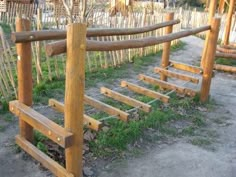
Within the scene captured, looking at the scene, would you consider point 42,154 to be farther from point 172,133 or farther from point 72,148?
point 172,133

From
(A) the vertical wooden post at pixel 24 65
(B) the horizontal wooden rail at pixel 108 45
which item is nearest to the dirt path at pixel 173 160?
(A) the vertical wooden post at pixel 24 65

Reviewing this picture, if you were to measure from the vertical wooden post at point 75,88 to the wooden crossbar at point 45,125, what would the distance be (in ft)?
0.25

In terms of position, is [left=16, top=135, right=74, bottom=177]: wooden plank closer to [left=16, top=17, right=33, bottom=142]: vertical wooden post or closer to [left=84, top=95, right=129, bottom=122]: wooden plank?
[left=16, top=17, right=33, bottom=142]: vertical wooden post

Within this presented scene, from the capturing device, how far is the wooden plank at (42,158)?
9.38 feet

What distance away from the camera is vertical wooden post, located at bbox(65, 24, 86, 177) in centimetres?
249

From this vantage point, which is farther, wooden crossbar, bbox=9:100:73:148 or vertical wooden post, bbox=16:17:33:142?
vertical wooden post, bbox=16:17:33:142

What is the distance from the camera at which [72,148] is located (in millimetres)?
2725

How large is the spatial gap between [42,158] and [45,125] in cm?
40

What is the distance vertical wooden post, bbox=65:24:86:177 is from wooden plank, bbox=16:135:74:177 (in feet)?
0.35

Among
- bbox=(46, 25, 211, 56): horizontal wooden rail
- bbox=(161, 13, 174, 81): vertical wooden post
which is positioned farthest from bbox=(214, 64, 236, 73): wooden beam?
bbox=(46, 25, 211, 56): horizontal wooden rail

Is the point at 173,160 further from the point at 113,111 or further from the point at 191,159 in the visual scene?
the point at 113,111

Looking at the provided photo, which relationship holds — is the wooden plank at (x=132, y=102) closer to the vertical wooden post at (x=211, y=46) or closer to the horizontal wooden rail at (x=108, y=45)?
the horizontal wooden rail at (x=108, y=45)

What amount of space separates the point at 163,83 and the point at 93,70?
2.00 metres

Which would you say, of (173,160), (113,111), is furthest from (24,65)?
(173,160)
